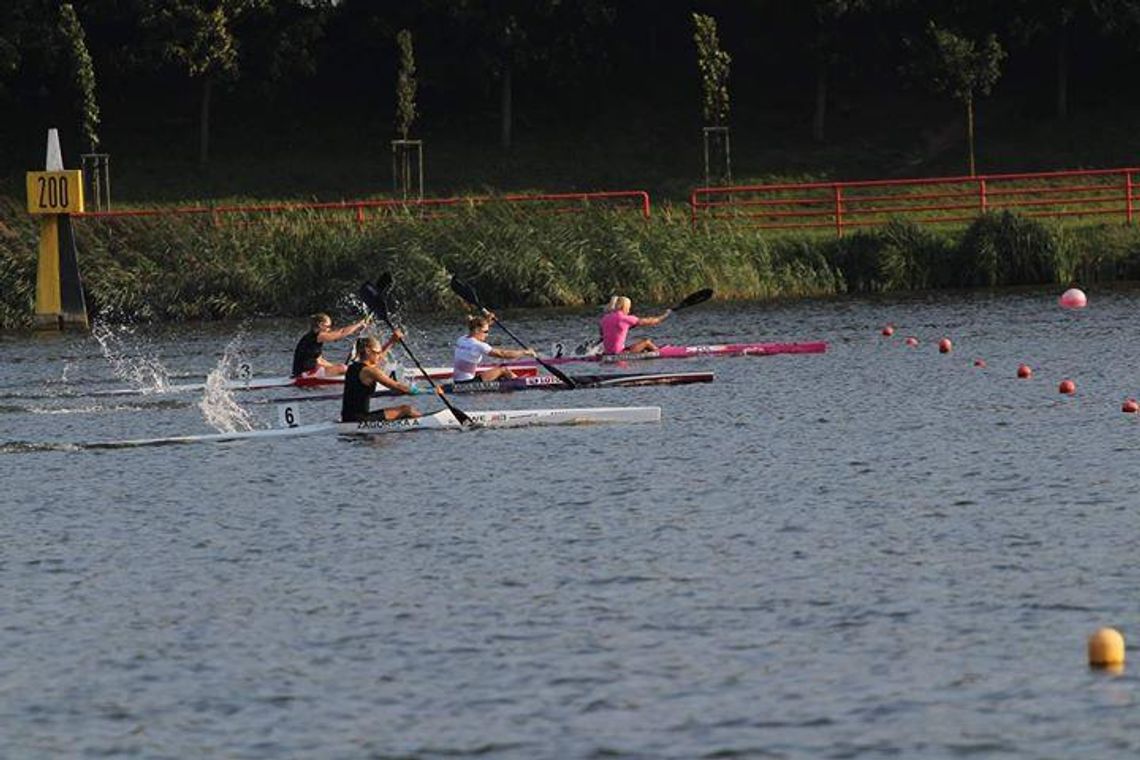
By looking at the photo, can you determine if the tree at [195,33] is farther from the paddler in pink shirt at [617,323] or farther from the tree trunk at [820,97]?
the paddler in pink shirt at [617,323]

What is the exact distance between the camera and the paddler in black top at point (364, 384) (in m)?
29.0

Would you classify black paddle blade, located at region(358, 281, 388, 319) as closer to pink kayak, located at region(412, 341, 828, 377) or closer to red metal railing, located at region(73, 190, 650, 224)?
pink kayak, located at region(412, 341, 828, 377)

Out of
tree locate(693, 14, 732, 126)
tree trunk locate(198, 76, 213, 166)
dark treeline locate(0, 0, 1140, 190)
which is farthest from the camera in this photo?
tree trunk locate(198, 76, 213, 166)

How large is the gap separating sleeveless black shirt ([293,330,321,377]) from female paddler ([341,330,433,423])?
6.25 metres

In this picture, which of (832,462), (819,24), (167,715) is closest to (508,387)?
(832,462)

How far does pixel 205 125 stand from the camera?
70.2 m

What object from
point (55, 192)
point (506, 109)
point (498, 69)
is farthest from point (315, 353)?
point (506, 109)

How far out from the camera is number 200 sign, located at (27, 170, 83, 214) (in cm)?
5044

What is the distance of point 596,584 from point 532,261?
3201cm

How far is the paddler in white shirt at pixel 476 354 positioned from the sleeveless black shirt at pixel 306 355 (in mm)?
2370

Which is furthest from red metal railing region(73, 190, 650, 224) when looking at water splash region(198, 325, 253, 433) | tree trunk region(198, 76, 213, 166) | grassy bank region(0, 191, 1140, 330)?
water splash region(198, 325, 253, 433)

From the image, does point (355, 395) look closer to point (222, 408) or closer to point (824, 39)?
point (222, 408)

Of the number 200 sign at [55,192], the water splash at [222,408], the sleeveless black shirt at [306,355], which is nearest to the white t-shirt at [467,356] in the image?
the sleeveless black shirt at [306,355]

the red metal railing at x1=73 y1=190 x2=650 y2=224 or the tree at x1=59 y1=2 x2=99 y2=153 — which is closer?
the red metal railing at x1=73 y1=190 x2=650 y2=224
